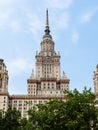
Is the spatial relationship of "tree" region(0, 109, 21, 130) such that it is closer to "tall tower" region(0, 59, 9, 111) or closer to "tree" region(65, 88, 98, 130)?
"tree" region(65, 88, 98, 130)

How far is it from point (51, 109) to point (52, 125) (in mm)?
3163

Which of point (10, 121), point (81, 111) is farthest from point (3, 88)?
point (81, 111)

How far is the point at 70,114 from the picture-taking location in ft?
187

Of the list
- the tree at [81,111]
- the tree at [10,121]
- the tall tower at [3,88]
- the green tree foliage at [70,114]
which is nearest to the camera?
the tree at [81,111]

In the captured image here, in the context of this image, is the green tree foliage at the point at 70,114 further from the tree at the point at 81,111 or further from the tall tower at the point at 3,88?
the tall tower at the point at 3,88

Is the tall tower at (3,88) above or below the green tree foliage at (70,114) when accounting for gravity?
above

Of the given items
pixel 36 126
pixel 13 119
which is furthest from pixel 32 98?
pixel 36 126

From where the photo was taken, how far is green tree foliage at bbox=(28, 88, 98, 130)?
5588cm

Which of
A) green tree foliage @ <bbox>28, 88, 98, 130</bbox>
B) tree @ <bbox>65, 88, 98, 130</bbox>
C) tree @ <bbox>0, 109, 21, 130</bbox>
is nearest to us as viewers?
tree @ <bbox>65, 88, 98, 130</bbox>

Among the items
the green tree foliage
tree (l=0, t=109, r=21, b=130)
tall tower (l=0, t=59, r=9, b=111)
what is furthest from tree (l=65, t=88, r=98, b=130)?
tall tower (l=0, t=59, r=9, b=111)

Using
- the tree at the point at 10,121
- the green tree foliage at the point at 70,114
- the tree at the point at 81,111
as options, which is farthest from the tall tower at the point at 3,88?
the tree at the point at 81,111

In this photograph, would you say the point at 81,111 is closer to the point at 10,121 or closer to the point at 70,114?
the point at 70,114

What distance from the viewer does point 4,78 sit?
7510 inches

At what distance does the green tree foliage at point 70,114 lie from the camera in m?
55.9
